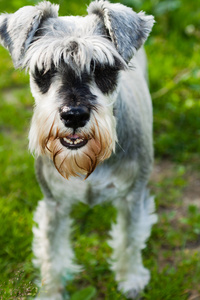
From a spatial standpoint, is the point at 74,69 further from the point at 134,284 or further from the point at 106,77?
the point at 134,284

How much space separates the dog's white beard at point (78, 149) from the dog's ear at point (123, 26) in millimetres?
435

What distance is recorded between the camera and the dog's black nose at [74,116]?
2428mm

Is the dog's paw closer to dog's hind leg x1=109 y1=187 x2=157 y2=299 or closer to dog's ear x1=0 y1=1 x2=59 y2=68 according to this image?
dog's hind leg x1=109 y1=187 x2=157 y2=299

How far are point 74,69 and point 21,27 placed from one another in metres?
0.46

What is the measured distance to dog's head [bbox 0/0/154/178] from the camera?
2492 mm

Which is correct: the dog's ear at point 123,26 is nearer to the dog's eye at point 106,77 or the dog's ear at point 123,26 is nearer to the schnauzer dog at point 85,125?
the schnauzer dog at point 85,125

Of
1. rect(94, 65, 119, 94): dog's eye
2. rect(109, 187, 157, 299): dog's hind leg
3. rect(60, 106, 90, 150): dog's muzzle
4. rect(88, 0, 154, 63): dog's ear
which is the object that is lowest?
rect(109, 187, 157, 299): dog's hind leg

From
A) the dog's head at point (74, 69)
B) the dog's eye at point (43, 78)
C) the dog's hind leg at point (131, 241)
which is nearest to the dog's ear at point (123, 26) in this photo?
Answer: the dog's head at point (74, 69)

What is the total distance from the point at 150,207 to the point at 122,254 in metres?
0.42

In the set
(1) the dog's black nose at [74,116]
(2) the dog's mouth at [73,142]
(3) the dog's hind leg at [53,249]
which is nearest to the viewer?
(1) the dog's black nose at [74,116]

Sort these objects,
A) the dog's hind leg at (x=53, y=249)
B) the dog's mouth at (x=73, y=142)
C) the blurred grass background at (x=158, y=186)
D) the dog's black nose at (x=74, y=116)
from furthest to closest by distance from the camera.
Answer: the blurred grass background at (x=158, y=186) → the dog's hind leg at (x=53, y=249) → the dog's mouth at (x=73, y=142) → the dog's black nose at (x=74, y=116)

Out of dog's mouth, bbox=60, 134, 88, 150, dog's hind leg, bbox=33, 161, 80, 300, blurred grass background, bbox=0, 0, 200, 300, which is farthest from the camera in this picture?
blurred grass background, bbox=0, 0, 200, 300

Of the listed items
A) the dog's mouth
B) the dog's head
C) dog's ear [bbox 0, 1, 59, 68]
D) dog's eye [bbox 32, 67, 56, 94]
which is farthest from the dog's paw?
dog's ear [bbox 0, 1, 59, 68]

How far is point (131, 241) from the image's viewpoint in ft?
11.2
